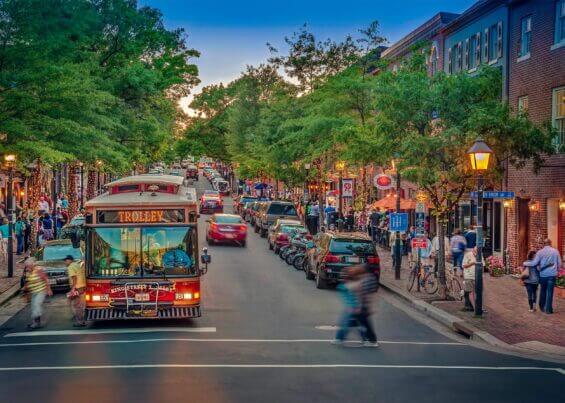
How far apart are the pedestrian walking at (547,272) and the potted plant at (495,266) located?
9.00 meters

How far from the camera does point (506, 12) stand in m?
32.7

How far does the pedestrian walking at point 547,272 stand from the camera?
67.3 feet

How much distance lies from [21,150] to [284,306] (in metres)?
10.1

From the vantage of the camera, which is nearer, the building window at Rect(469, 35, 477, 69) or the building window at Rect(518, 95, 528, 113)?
the building window at Rect(518, 95, 528, 113)

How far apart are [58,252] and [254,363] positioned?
14.4m

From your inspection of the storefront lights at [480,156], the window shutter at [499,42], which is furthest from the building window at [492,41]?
the storefront lights at [480,156]

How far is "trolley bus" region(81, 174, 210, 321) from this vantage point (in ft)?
57.4

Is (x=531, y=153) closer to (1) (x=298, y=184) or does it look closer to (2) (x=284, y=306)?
(2) (x=284, y=306)

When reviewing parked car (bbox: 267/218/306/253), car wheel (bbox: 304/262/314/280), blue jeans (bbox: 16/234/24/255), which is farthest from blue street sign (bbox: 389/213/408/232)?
blue jeans (bbox: 16/234/24/255)

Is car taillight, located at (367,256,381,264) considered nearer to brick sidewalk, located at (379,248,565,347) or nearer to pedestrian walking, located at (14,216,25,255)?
brick sidewalk, located at (379,248,565,347)

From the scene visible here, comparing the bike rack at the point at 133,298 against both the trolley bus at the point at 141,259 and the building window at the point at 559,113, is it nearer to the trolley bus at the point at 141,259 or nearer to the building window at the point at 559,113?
the trolley bus at the point at 141,259

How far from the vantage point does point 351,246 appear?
25.9 metres

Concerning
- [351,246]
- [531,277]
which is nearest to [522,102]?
[351,246]

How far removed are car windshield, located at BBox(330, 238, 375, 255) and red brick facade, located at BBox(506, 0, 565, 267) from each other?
618 cm
